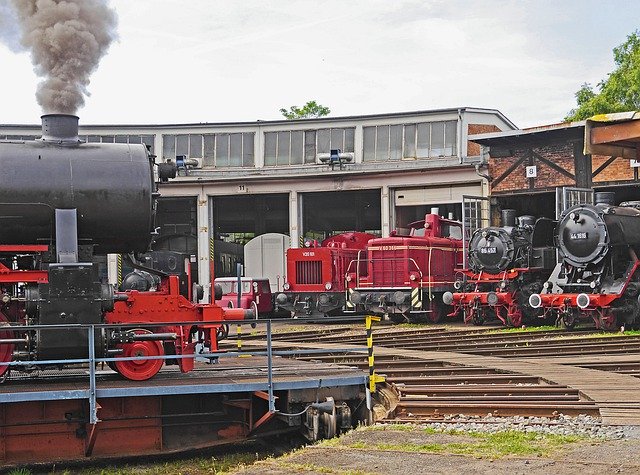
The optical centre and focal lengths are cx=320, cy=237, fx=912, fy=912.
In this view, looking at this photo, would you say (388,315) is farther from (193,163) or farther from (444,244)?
(193,163)

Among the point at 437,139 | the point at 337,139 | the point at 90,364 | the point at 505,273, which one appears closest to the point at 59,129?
the point at 90,364

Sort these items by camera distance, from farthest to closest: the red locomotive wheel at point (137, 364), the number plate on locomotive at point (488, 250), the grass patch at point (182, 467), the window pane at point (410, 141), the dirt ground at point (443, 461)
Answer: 1. the window pane at point (410, 141)
2. the number plate on locomotive at point (488, 250)
3. the red locomotive wheel at point (137, 364)
4. the grass patch at point (182, 467)
5. the dirt ground at point (443, 461)

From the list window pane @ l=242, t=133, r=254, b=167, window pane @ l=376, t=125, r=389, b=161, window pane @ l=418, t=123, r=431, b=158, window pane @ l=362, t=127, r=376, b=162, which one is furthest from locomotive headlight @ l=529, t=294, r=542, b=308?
window pane @ l=242, t=133, r=254, b=167

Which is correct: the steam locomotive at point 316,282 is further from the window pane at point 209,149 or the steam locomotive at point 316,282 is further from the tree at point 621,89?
the tree at point 621,89

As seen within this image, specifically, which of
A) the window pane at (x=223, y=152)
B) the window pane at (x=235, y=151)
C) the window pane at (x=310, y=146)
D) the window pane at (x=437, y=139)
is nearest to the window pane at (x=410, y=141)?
the window pane at (x=437, y=139)

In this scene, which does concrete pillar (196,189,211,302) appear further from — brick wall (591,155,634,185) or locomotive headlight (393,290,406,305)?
brick wall (591,155,634,185)

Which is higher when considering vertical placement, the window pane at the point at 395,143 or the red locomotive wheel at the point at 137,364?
the window pane at the point at 395,143

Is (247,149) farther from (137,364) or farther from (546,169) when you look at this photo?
(137,364)

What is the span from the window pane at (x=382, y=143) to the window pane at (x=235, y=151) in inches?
225

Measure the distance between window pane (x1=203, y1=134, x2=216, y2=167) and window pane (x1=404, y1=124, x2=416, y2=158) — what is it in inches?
313

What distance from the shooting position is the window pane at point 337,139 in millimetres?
36094

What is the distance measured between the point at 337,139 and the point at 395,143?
2.37 metres

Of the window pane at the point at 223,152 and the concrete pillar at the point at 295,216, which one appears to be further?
the window pane at the point at 223,152

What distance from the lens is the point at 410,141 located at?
35312 mm
